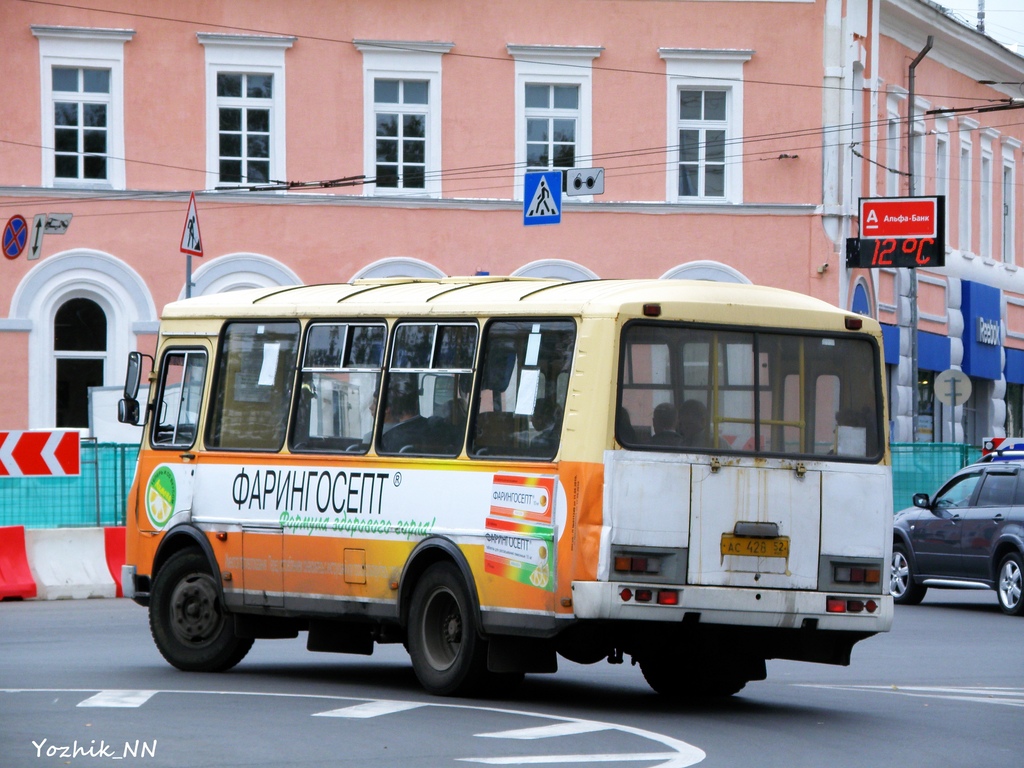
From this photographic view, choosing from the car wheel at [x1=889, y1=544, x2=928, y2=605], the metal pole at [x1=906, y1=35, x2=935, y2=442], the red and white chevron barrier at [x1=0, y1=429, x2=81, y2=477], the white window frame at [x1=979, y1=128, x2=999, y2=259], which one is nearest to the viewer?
the red and white chevron barrier at [x1=0, y1=429, x2=81, y2=477]

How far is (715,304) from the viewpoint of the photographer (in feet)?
→ 40.3

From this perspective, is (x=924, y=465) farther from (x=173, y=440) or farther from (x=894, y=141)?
(x=173, y=440)

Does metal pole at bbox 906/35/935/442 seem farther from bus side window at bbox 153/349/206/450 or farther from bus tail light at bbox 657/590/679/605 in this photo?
bus tail light at bbox 657/590/679/605

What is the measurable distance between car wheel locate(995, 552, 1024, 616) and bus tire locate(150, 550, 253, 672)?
10346mm

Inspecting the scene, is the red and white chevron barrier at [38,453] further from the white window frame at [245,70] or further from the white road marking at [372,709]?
the white window frame at [245,70]

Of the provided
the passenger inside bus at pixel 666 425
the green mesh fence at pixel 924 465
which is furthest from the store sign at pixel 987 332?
the passenger inside bus at pixel 666 425

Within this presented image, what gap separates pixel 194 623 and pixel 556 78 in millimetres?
23368

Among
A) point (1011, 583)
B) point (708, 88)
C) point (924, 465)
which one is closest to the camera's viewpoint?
point (1011, 583)

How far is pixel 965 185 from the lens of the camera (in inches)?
1799

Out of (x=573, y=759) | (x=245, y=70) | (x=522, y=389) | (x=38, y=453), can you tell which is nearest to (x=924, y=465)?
(x=245, y=70)

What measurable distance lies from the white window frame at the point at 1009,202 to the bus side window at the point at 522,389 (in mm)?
37129

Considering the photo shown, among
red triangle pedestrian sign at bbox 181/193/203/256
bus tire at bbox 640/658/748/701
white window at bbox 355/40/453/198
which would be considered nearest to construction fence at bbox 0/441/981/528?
red triangle pedestrian sign at bbox 181/193/203/256

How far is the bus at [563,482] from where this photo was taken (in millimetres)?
11867

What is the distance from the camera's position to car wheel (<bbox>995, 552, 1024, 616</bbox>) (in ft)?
72.0
